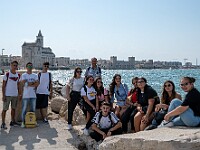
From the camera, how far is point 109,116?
682 cm

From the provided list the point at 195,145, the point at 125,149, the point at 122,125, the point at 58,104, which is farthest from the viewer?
the point at 58,104

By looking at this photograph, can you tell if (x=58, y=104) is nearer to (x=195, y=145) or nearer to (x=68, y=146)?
(x=68, y=146)

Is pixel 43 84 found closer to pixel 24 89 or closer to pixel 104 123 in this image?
pixel 24 89

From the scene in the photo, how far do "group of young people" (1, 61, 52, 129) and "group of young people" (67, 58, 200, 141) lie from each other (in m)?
1.08

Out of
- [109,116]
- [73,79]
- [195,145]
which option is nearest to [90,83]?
[73,79]

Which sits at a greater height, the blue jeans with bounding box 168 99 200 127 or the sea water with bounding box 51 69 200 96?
the blue jeans with bounding box 168 99 200 127

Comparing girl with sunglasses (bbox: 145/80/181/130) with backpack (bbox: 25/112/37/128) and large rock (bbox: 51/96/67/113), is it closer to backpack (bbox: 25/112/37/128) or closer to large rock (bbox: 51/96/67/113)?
backpack (bbox: 25/112/37/128)

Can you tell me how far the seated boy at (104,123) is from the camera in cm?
671

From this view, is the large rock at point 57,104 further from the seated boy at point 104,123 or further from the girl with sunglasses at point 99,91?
the seated boy at point 104,123

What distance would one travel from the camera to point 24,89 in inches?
340

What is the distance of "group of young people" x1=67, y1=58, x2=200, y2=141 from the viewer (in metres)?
5.69

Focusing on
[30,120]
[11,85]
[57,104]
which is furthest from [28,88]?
[57,104]

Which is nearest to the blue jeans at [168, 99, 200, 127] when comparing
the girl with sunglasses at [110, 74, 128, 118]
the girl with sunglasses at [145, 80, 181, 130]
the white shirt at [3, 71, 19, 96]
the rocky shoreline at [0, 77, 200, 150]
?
the rocky shoreline at [0, 77, 200, 150]

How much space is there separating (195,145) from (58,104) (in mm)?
7740
